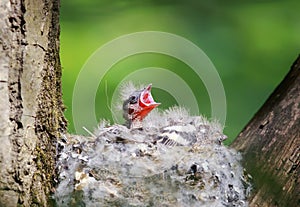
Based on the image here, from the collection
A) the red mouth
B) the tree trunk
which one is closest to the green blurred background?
the red mouth

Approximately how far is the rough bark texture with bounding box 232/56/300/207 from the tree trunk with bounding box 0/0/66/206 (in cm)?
47

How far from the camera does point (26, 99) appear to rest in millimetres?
1786

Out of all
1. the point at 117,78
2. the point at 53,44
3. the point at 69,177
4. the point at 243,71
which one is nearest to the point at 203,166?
the point at 69,177

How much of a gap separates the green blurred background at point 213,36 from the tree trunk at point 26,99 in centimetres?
213

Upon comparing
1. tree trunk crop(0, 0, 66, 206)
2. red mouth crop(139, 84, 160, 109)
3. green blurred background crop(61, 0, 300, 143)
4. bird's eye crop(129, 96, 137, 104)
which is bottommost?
tree trunk crop(0, 0, 66, 206)

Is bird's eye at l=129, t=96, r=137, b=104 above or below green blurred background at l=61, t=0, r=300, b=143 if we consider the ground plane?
below

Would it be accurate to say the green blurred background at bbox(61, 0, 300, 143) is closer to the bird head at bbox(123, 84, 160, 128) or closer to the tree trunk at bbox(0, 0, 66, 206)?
the bird head at bbox(123, 84, 160, 128)

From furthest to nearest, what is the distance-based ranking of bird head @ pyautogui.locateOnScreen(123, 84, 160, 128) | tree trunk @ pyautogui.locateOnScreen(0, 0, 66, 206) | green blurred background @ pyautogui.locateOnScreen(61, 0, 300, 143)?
1. green blurred background @ pyautogui.locateOnScreen(61, 0, 300, 143)
2. bird head @ pyautogui.locateOnScreen(123, 84, 160, 128)
3. tree trunk @ pyautogui.locateOnScreen(0, 0, 66, 206)

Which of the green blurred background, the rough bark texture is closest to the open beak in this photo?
the rough bark texture

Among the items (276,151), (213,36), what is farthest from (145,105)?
(213,36)

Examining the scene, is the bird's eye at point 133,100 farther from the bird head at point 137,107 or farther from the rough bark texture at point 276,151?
the rough bark texture at point 276,151

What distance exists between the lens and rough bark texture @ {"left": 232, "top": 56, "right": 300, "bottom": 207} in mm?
1868

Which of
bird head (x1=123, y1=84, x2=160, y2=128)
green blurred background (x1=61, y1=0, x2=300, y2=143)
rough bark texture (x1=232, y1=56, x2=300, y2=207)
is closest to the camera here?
rough bark texture (x1=232, y1=56, x2=300, y2=207)

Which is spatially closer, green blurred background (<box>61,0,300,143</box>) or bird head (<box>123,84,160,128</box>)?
bird head (<box>123,84,160,128</box>)
